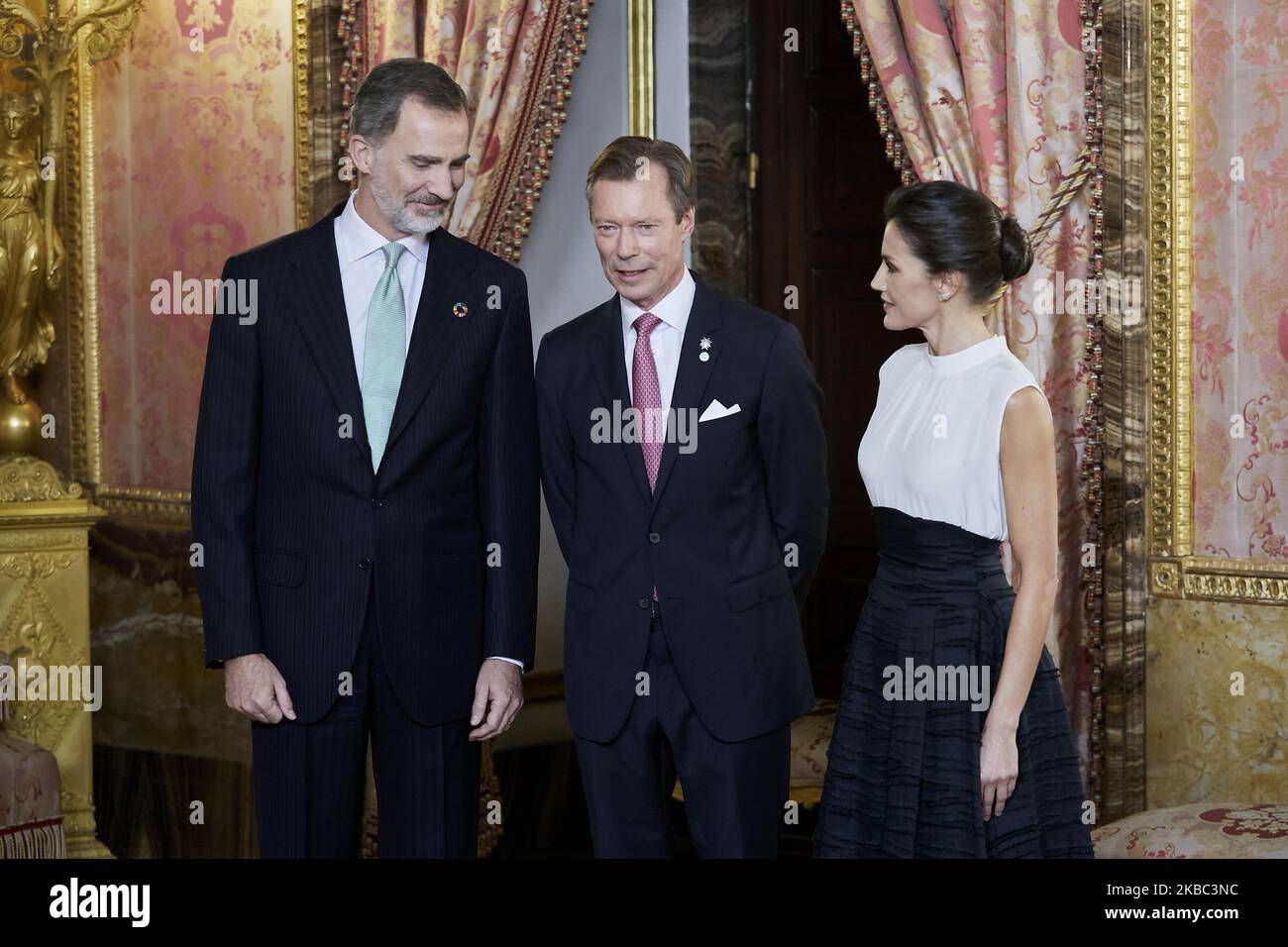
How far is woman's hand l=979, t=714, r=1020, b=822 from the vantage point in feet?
8.25

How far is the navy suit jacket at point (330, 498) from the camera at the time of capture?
2604 millimetres

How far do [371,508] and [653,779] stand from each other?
2.08 ft

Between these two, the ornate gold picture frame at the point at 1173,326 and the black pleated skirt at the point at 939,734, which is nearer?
the black pleated skirt at the point at 939,734

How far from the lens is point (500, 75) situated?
4.45 meters

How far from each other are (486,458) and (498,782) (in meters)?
2.30

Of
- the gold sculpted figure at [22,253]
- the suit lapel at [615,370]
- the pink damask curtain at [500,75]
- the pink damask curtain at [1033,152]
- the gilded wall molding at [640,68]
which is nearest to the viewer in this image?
the suit lapel at [615,370]

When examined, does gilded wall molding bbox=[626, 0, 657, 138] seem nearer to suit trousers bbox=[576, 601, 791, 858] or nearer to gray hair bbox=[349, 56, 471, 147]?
gray hair bbox=[349, 56, 471, 147]

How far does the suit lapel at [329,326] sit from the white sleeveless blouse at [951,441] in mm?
863

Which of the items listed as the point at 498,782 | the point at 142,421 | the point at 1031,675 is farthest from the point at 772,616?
the point at 142,421

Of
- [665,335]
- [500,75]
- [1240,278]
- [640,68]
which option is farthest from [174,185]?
[1240,278]

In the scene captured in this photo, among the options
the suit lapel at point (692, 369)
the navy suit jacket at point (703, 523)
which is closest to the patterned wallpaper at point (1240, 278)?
the navy suit jacket at point (703, 523)

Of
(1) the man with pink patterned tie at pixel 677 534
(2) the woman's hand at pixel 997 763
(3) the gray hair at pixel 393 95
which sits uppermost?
(3) the gray hair at pixel 393 95

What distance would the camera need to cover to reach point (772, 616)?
265 centimetres

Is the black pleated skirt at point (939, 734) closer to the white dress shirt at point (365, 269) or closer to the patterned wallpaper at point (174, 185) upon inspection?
the white dress shirt at point (365, 269)
